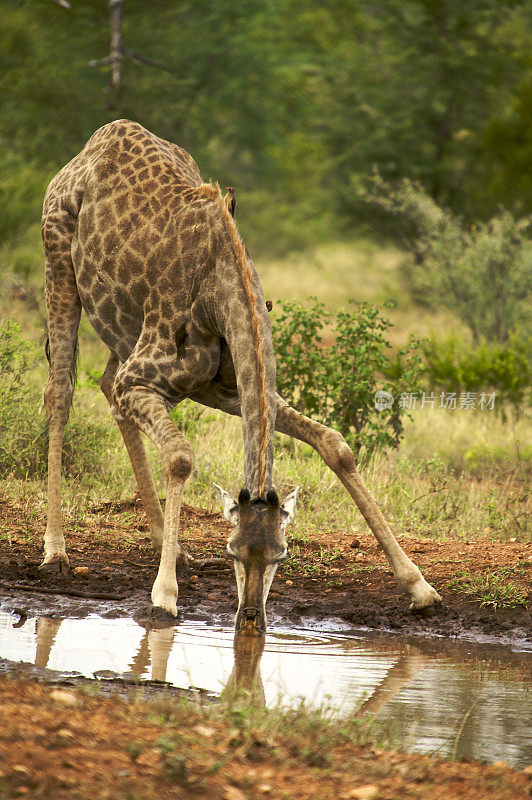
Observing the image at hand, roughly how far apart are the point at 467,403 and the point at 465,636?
810 centimetres

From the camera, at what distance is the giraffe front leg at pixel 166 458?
584 cm

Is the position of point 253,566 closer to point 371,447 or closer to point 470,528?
point 470,528

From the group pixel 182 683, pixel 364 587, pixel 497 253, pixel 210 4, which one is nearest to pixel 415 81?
pixel 210 4

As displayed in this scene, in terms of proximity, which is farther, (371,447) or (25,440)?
(371,447)

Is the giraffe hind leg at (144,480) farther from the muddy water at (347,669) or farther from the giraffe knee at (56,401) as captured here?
the muddy water at (347,669)

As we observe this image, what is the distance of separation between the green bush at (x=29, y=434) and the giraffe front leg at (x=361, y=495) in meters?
3.35

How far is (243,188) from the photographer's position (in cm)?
3556

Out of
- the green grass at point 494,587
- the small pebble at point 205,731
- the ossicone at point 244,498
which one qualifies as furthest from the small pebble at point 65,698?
the green grass at point 494,587

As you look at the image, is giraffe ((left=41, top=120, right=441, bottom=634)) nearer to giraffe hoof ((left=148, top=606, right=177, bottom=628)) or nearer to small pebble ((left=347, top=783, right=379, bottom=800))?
giraffe hoof ((left=148, top=606, right=177, bottom=628))

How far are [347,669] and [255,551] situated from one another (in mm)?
736

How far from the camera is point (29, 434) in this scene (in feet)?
31.1

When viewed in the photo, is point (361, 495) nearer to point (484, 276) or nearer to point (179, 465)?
point (179, 465)

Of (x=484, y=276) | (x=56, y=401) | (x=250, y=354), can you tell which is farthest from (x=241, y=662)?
(x=484, y=276)

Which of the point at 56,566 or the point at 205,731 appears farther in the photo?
the point at 56,566
